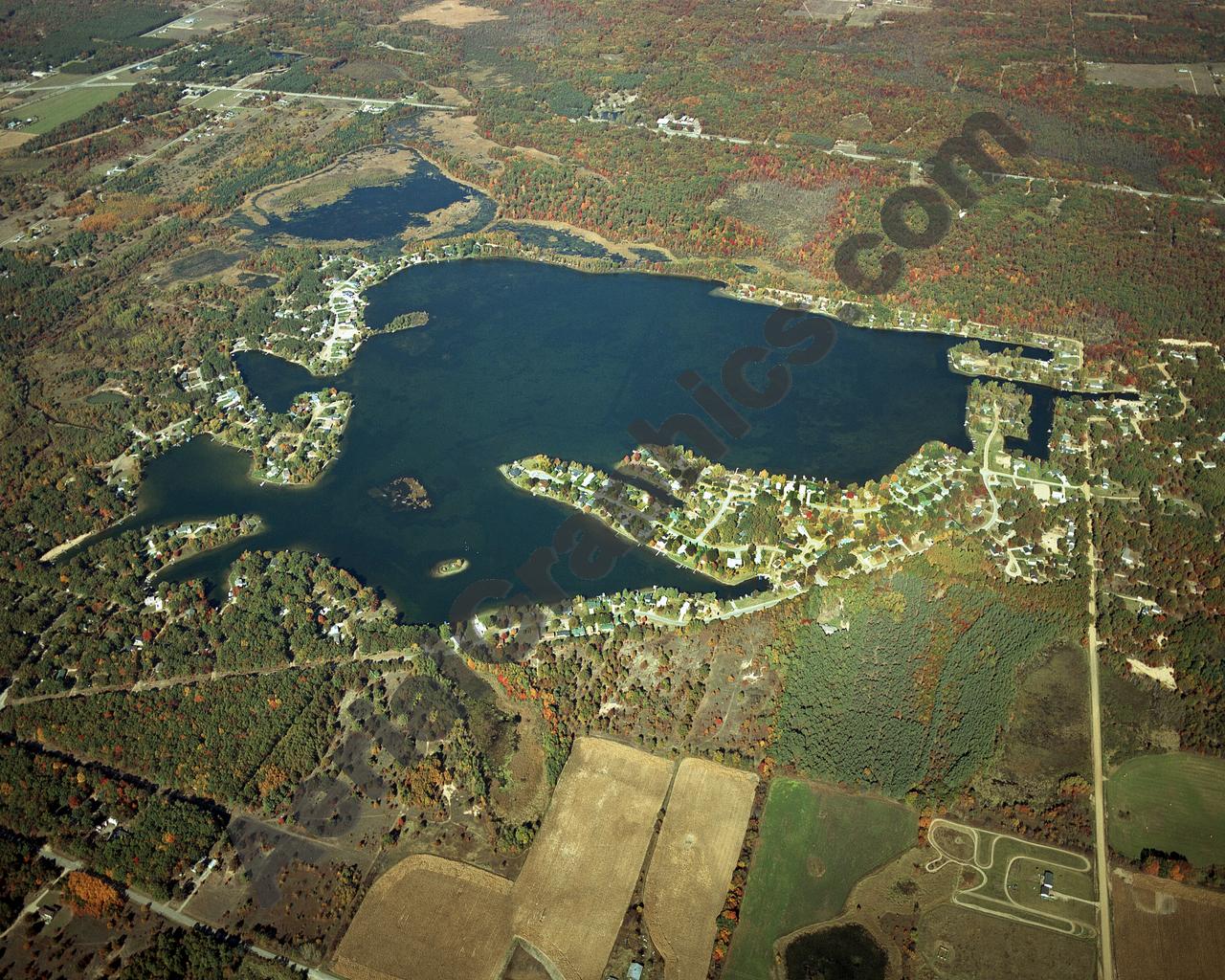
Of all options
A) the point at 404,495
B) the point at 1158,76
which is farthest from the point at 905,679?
the point at 1158,76

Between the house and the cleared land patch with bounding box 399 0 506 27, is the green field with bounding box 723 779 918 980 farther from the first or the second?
the cleared land patch with bounding box 399 0 506 27

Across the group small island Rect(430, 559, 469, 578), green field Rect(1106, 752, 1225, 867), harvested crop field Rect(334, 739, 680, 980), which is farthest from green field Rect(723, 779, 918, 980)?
small island Rect(430, 559, 469, 578)

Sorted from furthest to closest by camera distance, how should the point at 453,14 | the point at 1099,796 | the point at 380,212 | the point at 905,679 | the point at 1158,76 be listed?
the point at 453,14 < the point at 1158,76 < the point at 380,212 < the point at 905,679 < the point at 1099,796

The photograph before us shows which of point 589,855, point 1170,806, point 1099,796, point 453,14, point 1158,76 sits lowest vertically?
point 1170,806

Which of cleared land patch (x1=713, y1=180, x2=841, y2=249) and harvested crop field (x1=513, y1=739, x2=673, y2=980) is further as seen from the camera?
cleared land patch (x1=713, y1=180, x2=841, y2=249)

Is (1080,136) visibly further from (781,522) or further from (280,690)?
(280,690)

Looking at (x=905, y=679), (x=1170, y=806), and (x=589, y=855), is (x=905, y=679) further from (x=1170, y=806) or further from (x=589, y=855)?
(x=589, y=855)

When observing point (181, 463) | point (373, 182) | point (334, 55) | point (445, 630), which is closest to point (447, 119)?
point (373, 182)
